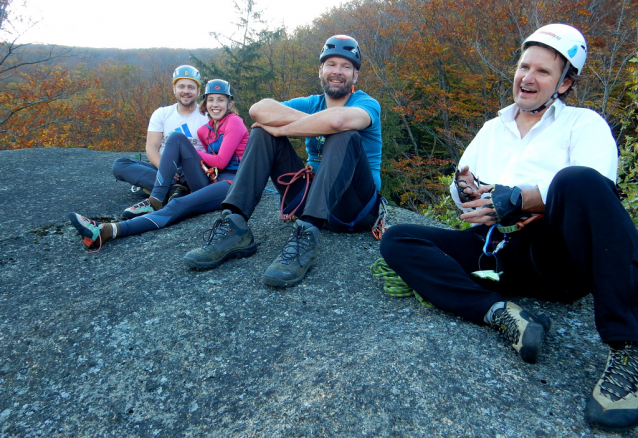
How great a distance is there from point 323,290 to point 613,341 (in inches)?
55.7

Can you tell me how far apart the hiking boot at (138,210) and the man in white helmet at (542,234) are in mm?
2511

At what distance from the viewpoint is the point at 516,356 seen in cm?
176

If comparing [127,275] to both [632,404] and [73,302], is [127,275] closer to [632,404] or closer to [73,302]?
[73,302]

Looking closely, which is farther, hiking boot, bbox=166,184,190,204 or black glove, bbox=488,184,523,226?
hiking boot, bbox=166,184,190,204

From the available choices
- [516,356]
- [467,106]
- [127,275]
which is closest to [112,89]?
[467,106]

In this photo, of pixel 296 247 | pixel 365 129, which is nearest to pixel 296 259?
pixel 296 247

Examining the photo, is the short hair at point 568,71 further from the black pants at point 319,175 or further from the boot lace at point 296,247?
the boot lace at point 296,247

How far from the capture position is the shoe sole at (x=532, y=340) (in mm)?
1647

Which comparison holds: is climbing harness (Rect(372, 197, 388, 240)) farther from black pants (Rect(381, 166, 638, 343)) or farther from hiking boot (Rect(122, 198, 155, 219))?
hiking boot (Rect(122, 198, 155, 219))

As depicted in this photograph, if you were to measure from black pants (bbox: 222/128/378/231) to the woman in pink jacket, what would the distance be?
40.7 inches

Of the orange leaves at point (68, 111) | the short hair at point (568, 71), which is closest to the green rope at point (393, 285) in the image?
the short hair at point (568, 71)

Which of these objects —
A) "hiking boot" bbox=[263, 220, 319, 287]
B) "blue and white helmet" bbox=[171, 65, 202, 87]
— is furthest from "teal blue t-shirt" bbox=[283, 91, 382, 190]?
"blue and white helmet" bbox=[171, 65, 202, 87]

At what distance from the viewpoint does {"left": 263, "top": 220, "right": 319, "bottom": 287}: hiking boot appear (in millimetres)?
2396

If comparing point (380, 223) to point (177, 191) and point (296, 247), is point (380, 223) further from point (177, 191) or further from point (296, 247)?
point (177, 191)
